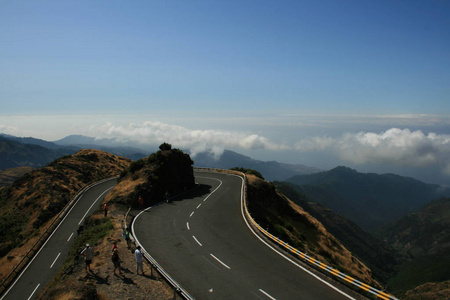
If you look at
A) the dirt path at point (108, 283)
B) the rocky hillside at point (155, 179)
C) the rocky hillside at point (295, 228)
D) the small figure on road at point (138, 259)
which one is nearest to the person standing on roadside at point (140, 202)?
the rocky hillside at point (155, 179)

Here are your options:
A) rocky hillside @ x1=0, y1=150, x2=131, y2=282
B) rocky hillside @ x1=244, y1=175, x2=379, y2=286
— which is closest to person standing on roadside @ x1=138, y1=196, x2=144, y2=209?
rocky hillside @ x1=244, y1=175, x2=379, y2=286

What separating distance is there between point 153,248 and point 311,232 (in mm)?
31593

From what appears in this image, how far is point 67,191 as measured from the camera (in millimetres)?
50719

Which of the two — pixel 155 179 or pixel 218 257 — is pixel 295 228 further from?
pixel 218 257

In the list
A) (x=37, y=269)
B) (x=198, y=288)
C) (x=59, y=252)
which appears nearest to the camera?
(x=198, y=288)

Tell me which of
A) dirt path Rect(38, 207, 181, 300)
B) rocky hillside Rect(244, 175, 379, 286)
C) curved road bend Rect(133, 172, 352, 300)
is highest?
dirt path Rect(38, 207, 181, 300)

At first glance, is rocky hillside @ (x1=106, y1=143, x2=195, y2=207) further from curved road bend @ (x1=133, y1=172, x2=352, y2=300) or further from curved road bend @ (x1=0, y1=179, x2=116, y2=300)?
curved road bend @ (x1=0, y1=179, x2=116, y2=300)

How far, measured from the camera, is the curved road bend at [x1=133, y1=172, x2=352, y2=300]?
14086 millimetres

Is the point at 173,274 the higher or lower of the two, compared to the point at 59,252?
higher

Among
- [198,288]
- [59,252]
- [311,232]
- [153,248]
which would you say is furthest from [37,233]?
[311,232]

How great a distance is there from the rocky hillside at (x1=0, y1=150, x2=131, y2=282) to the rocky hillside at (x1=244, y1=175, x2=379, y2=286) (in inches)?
1237

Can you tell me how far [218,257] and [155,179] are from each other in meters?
20.4

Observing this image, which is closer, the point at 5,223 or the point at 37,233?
the point at 37,233

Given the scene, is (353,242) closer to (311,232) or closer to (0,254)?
(311,232)
